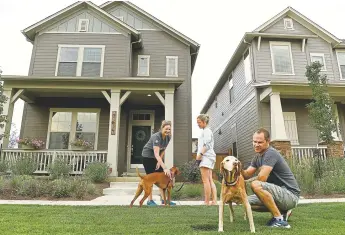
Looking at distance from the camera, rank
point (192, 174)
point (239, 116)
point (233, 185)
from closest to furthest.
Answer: point (233, 185)
point (192, 174)
point (239, 116)

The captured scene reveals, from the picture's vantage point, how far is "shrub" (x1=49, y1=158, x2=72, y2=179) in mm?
8688

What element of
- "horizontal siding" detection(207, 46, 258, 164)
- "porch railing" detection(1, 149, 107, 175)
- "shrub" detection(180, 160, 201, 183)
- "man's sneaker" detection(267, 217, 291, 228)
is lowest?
"man's sneaker" detection(267, 217, 291, 228)

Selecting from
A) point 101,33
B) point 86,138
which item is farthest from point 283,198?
point 101,33

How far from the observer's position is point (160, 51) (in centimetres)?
1263

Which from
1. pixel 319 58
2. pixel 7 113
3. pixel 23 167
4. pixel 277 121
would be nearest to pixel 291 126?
pixel 277 121

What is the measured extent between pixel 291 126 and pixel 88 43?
964cm

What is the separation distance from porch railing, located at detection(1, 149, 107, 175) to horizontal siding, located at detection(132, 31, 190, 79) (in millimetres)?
4415

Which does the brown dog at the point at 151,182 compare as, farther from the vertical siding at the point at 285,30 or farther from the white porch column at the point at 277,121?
the vertical siding at the point at 285,30

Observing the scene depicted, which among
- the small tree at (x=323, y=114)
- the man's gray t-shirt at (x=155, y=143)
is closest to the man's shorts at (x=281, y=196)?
the man's gray t-shirt at (x=155, y=143)

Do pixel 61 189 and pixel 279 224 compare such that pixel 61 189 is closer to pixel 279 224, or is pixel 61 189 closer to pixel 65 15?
pixel 279 224

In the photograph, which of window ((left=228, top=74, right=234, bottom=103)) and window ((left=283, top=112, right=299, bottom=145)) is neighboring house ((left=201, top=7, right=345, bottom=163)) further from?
window ((left=228, top=74, right=234, bottom=103))

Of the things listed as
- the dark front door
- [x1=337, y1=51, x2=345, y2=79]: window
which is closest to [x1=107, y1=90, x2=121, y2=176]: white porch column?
the dark front door

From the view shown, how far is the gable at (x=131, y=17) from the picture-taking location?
43.1ft

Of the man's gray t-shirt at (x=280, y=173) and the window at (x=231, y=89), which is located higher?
the window at (x=231, y=89)
